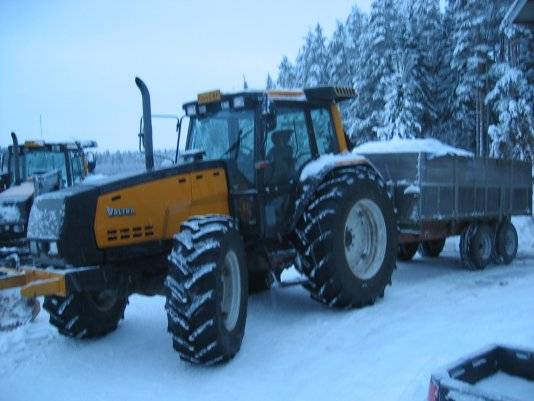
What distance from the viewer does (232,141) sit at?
261 inches

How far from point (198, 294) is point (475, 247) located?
6594 mm

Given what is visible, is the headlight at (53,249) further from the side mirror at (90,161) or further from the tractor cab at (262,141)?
the side mirror at (90,161)

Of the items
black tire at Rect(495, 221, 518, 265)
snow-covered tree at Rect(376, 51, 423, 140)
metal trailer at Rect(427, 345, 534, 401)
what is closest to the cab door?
metal trailer at Rect(427, 345, 534, 401)

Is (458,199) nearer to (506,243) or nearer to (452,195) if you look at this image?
(452,195)

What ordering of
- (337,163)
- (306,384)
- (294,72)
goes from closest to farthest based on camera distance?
(306,384), (337,163), (294,72)

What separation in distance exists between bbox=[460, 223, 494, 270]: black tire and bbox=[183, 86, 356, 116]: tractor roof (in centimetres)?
400

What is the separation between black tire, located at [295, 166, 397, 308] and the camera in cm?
659

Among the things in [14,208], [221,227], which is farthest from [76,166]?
[221,227]

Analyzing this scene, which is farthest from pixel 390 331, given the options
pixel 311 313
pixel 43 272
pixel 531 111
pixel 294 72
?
pixel 294 72

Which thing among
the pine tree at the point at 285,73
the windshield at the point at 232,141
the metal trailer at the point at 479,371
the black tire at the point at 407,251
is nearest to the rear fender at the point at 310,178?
the windshield at the point at 232,141

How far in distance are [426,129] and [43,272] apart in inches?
1171

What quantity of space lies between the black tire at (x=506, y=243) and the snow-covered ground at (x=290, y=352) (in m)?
3.06

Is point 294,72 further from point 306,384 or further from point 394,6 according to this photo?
point 306,384

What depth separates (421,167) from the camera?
889 cm
